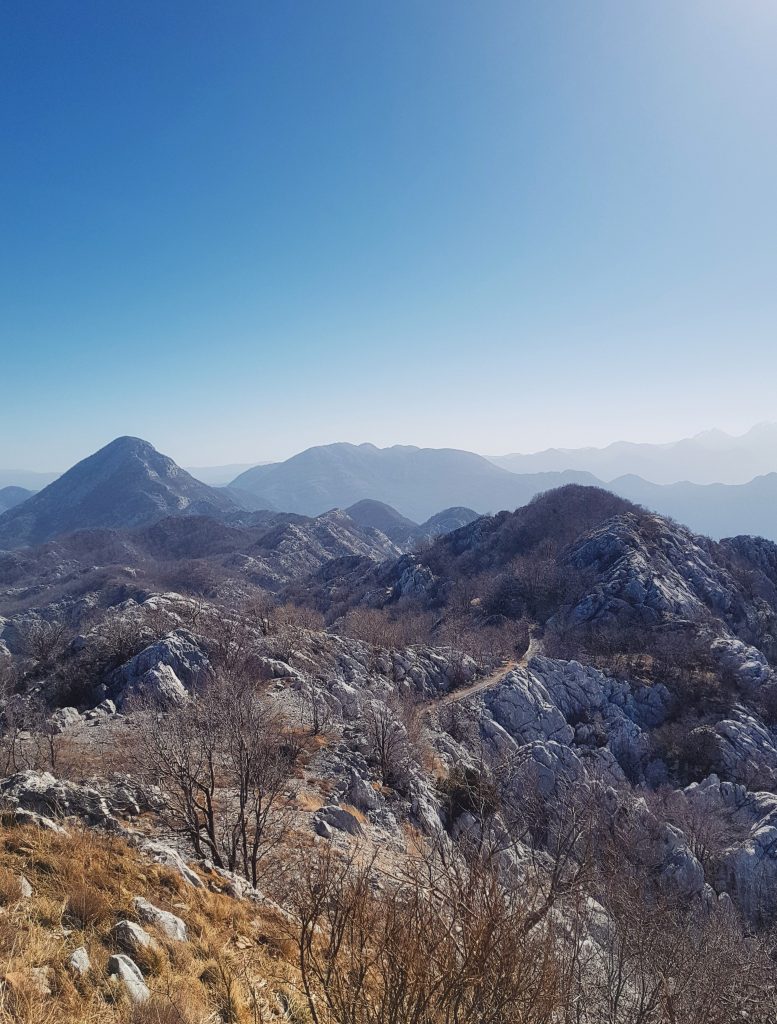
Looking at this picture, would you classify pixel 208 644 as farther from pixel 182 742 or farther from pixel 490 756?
pixel 182 742

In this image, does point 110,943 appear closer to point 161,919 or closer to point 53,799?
point 161,919

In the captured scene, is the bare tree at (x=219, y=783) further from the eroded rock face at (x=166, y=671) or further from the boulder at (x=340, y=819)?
the eroded rock face at (x=166, y=671)

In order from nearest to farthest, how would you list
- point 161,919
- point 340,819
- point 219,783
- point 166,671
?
point 161,919, point 219,783, point 340,819, point 166,671

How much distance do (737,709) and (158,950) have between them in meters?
50.6

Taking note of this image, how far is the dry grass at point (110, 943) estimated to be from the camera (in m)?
5.65

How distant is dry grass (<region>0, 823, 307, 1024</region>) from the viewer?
222 inches

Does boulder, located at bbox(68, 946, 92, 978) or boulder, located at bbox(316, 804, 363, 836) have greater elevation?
boulder, located at bbox(68, 946, 92, 978)

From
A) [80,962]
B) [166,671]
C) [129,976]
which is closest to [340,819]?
[129,976]

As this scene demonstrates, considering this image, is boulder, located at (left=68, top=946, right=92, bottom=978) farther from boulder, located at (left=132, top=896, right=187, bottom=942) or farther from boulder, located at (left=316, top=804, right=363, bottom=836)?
boulder, located at (left=316, top=804, right=363, bottom=836)

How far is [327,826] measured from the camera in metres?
19.7

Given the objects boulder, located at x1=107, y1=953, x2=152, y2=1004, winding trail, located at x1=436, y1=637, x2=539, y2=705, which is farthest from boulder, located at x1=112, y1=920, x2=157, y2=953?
winding trail, located at x1=436, y1=637, x2=539, y2=705

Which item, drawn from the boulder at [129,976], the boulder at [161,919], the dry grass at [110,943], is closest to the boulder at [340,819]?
the dry grass at [110,943]

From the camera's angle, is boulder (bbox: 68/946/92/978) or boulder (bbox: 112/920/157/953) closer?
boulder (bbox: 68/946/92/978)

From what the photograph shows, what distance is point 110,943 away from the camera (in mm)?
7023
